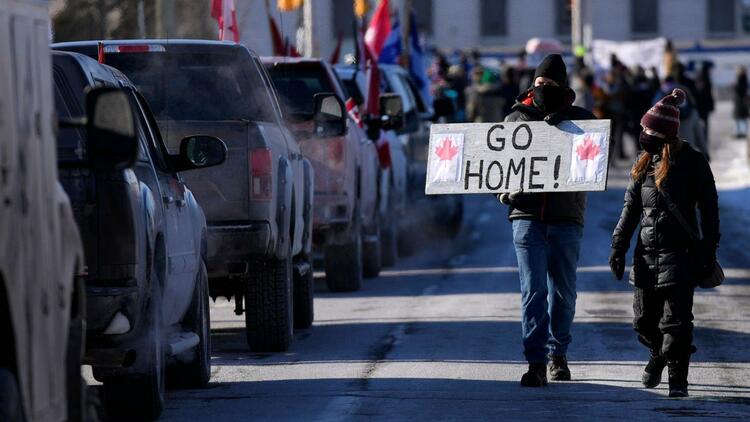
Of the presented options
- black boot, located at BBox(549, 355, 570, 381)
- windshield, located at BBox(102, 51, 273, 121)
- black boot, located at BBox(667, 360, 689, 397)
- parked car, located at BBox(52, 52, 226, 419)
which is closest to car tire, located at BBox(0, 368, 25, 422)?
parked car, located at BBox(52, 52, 226, 419)

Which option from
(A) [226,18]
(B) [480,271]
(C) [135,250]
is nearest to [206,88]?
(C) [135,250]

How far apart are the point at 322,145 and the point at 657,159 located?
605 centimetres

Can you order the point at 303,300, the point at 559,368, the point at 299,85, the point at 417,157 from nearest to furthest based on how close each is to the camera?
the point at 559,368, the point at 303,300, the point at 299,85, the point at 417,157

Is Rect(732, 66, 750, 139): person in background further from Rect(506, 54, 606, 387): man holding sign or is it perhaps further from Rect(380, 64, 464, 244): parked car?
Rect(506, 54, 606, 387): man holding sign

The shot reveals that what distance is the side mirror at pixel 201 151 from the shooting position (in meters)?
10.2

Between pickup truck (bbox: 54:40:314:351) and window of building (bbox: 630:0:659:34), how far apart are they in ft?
257

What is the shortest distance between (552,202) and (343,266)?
21.6 ft

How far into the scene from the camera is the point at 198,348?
34.7ft

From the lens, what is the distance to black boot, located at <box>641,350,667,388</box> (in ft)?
35.2

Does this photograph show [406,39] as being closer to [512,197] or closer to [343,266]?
[343,266]

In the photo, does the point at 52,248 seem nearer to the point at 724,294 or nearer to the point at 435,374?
the point at 435,374

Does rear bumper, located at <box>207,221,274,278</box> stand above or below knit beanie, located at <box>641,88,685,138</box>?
below

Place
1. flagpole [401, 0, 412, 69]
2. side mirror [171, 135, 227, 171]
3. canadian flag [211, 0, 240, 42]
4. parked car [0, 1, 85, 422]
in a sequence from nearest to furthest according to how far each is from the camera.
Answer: parked car [0, 1, 85, 422] < side mirror [171, 135, 227, 171] < canadian flag [211, 0, 240, 42] < flagpole [401, 0, 412, 69]

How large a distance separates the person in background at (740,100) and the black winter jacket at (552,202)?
34.5 meters
